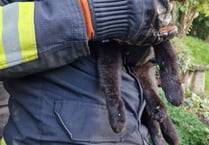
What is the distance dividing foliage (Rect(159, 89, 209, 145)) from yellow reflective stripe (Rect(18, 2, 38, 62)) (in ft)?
11.6

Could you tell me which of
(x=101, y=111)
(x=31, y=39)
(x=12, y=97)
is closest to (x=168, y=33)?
(x=101, y=111)

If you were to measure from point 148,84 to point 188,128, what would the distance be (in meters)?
3.21

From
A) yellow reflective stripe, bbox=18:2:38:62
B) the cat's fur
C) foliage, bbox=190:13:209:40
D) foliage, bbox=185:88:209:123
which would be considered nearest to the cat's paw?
the cat's fur

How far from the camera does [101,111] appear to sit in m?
1.66

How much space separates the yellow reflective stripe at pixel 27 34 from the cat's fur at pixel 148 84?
29 cm

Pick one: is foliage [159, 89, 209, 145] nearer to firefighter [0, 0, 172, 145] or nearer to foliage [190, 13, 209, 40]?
firefighter [0, 0, 172, 145]

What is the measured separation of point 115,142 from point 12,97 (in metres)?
0.42

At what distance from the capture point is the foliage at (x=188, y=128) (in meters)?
4.94

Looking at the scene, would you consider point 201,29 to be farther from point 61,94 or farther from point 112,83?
point 61,94

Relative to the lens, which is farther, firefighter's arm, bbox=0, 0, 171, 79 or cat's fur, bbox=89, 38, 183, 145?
cat's fur, bbox=89, 38, 183, 145

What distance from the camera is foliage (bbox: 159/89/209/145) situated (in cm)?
494

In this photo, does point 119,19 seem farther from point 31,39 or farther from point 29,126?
point 29,126

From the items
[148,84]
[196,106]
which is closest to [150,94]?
[148,84]

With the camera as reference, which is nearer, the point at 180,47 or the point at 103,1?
the point at 103,1
